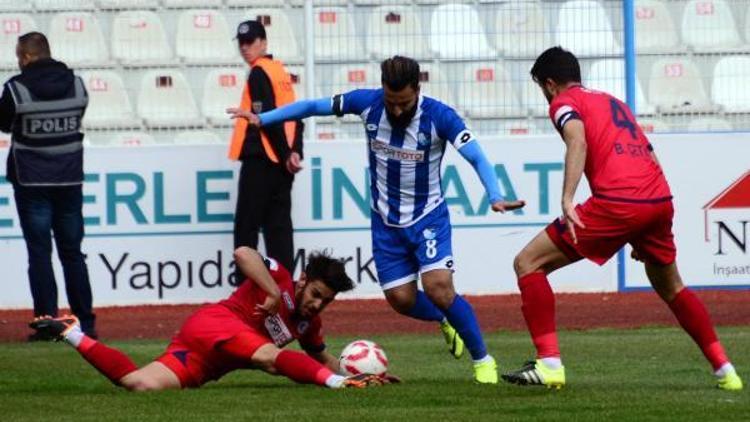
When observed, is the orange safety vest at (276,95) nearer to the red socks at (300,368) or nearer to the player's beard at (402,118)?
the player's beard at (402,118)

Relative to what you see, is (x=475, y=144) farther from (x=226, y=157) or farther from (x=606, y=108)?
(x=226, y=157)

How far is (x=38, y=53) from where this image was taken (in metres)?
14.2

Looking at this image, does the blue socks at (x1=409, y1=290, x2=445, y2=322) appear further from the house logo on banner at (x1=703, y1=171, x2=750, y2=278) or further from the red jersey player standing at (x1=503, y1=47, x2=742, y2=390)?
the house logo on banner at (x1=703, y1=171, x2=750, y2=278)

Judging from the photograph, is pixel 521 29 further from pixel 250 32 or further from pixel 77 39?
pixel 77 39

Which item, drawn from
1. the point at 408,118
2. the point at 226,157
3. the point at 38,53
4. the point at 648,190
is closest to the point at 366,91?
the point at 408,118

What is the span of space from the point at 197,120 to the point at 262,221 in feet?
9.29

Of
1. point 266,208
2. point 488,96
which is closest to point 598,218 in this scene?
point 266,208

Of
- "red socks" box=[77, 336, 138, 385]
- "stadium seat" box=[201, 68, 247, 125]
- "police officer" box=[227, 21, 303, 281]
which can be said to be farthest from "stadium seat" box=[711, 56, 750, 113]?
"red socks" box=[77, 336, 138, 385]

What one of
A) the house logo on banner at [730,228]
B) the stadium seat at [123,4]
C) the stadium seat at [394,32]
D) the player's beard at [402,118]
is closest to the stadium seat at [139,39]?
the stadium seat at [123,4]

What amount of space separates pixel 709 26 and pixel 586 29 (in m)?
1.62

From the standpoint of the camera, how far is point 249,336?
9828 millimetres

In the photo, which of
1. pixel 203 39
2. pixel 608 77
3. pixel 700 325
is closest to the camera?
pixel 700 325

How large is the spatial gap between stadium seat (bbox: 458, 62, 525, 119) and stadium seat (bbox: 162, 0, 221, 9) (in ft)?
9.34

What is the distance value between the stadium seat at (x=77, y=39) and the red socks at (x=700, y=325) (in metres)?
10.6
